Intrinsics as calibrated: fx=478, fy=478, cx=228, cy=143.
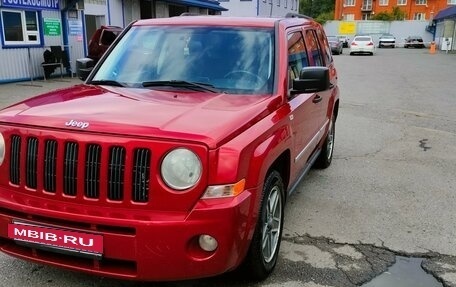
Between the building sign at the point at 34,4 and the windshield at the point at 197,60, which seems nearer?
the windshield at the point at 197,60

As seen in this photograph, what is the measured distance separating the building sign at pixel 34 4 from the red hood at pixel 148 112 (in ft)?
41.0

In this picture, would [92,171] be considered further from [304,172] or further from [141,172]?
[304,172]

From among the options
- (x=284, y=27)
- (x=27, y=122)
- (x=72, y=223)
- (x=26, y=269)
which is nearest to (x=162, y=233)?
(x=72, y=223)

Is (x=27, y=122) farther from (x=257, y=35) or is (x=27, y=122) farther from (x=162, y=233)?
(x=257, y=35)

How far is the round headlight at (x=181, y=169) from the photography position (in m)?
2.68

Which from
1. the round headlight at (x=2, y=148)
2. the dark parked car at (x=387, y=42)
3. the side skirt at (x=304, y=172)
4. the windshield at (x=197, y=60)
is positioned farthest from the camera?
the dark parked car at (x=387, y=42)

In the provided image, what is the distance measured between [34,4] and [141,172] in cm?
1468

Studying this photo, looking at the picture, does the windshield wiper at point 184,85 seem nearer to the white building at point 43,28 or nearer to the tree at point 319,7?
the white building at point 43,28

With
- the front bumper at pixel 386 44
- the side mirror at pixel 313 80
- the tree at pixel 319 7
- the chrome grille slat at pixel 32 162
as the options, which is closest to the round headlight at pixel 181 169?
the chrome grille slat at pixel 32 162

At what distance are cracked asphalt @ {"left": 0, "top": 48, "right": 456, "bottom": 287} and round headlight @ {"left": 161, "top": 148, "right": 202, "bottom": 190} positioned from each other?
970mm

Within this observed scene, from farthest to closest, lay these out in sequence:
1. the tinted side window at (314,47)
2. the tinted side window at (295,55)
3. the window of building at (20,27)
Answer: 1. the window of building at (20,27)
2. the tinted side window at (314,47)
3. the tinted side window at (295,55)

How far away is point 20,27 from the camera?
1531 cm

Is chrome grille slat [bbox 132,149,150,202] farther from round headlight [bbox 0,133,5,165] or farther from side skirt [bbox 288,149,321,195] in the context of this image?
side skirt [bbox 288,149,321,195]

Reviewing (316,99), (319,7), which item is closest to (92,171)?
(316,99)
